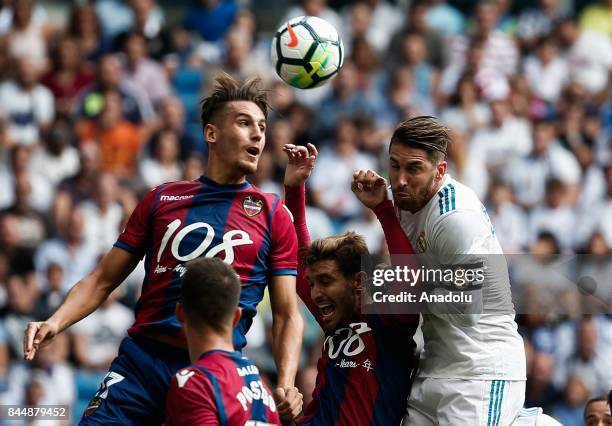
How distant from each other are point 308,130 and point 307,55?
6.55m

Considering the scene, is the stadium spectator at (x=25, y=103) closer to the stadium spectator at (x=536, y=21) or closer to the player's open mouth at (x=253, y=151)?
the stadium spectator at (x=536, y=21)

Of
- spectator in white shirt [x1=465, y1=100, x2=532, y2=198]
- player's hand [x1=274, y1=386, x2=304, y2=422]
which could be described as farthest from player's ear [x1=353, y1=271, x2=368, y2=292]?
spectator in white shirt [x1=465, y1=100, x2=532, y2=198]

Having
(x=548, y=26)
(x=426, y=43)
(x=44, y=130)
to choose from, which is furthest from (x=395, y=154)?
(x=548, y=26)

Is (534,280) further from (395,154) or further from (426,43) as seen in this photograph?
(395,154)

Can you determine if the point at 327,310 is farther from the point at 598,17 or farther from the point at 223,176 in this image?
the point at 598,17

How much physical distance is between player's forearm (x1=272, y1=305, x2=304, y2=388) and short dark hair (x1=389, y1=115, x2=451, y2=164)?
1115mm

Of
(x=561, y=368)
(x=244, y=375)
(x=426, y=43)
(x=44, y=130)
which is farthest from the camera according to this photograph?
(x=426, y=43)

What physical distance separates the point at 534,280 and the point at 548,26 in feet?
18.8

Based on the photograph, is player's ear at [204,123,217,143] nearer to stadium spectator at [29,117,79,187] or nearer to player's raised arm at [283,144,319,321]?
→ player's raised arm at [283,144,319,321]

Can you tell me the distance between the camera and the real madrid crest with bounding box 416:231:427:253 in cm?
638

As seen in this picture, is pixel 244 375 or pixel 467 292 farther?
pixel 467 292

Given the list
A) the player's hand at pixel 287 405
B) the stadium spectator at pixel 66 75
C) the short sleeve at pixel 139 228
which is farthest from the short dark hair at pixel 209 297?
the stadium spectator at pixel 66 75

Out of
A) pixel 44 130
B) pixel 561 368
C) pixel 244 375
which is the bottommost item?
pixel 561 368

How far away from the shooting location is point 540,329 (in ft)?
39.0
